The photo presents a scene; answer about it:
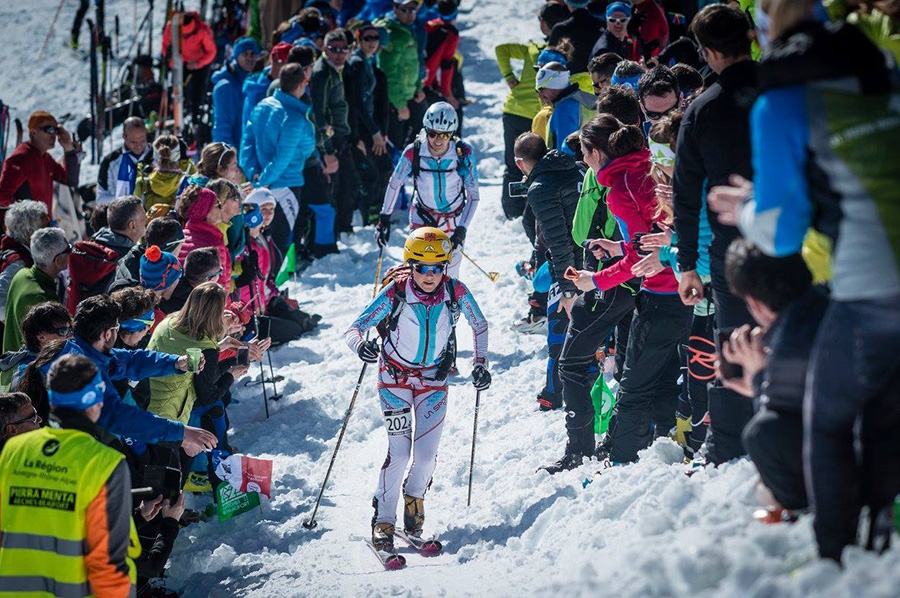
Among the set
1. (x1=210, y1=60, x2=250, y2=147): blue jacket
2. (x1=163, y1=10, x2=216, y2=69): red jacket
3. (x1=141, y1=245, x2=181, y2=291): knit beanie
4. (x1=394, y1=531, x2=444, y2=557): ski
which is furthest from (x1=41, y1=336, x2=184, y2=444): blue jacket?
(x1=163, y1=10, x2=216, y2=69): red jacket

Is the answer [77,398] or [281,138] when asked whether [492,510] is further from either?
[281,138]

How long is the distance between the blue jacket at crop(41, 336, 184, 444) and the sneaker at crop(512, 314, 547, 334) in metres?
4.62

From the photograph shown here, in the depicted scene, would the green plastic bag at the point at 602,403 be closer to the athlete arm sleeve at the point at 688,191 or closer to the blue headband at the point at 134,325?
the athlete arm sleeve at the point at 688,191

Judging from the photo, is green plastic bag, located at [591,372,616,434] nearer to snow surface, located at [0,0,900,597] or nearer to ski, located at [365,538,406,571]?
snow surface, located at [0,0,900,597]

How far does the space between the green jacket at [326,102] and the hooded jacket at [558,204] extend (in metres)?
5.72

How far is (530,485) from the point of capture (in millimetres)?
7297

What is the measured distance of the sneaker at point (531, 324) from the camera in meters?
10.6

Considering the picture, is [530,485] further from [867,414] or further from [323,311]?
[323,311]

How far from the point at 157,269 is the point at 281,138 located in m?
4.44

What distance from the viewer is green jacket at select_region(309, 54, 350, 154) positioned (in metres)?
12.9

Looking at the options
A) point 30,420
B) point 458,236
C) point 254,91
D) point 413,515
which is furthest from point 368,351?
point 254,91

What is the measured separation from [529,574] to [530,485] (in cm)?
168

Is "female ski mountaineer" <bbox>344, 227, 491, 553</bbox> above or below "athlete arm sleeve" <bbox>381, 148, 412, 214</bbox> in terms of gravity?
below

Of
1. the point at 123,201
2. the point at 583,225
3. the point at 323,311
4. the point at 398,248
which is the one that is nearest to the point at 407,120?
the point at 398,248
